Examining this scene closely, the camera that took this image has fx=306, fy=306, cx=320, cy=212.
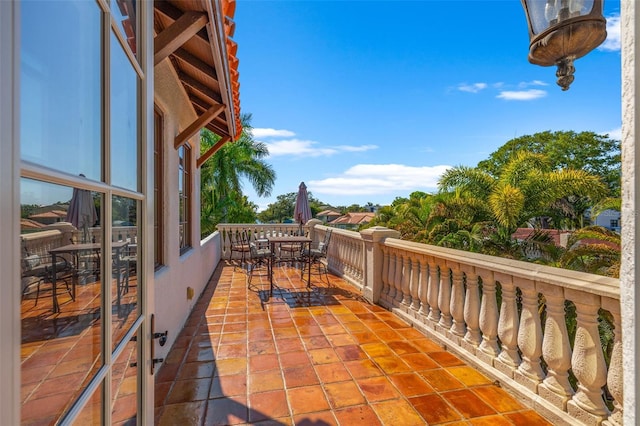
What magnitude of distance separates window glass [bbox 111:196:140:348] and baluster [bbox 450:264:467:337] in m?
2.72

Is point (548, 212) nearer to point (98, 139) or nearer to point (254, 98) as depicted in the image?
point (98, 139)

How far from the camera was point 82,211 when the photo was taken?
0.78 m

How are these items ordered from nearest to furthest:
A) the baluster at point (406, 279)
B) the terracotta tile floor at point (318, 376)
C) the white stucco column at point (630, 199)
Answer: the white stucco column at point (630, 199), the terracotta tile floor at point (318, 376), the baluster at point (406, 279)

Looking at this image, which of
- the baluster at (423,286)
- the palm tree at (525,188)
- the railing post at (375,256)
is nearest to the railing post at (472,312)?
the baluster at (423,286)

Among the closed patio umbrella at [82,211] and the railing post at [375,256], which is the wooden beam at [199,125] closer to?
the railing post at [375,256]

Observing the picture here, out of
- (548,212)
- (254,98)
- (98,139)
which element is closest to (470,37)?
(548,212)

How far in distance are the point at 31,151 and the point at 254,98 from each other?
55.1ft

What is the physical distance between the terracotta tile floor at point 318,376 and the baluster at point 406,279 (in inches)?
11.6

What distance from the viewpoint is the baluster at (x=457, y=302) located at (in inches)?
117

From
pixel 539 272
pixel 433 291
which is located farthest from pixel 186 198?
pixel 539 272

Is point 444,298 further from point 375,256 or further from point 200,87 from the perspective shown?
point 200,87

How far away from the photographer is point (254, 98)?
52.6 feet

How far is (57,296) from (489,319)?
115 inches

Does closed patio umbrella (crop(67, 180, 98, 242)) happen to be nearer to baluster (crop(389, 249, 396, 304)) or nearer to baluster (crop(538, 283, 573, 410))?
baluster (crop(538, 283, 573, 410))
